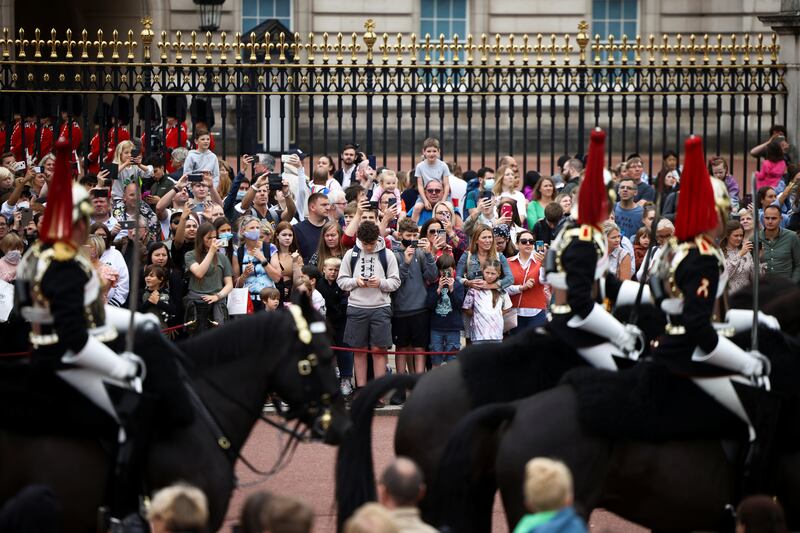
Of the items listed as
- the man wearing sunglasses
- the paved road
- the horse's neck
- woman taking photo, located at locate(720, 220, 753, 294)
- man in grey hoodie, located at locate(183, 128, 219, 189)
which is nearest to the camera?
the horse's neck

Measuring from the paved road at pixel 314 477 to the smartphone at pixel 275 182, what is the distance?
311 centimetres

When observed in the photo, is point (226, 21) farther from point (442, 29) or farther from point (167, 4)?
point (442, 29)

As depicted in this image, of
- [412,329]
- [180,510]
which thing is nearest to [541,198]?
[412,329]

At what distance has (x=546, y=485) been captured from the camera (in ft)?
18.9

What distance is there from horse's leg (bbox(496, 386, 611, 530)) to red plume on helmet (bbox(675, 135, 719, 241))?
3.25ft

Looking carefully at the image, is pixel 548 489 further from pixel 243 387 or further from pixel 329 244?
pixel 329 244

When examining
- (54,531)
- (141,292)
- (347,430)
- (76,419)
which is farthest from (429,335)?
(54,531)

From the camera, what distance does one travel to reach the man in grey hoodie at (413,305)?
38.8 feet

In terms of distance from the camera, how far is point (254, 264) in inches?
470

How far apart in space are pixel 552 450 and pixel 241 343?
1.64 m

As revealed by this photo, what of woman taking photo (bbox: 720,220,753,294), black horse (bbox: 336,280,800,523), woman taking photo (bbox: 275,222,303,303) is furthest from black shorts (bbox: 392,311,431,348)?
black horse (bbox: 336,280,800,523)

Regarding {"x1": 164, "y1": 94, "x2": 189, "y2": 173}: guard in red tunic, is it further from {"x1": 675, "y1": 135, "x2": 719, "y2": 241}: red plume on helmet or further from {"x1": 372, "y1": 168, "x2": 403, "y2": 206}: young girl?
{"x1": 675, "y1": 135, "x2": 719, "y2": 241}: red plume on helmet

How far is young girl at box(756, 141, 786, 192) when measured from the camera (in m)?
15.6

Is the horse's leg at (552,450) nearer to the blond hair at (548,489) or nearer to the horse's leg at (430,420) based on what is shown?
the horse's leg at (430,420)
